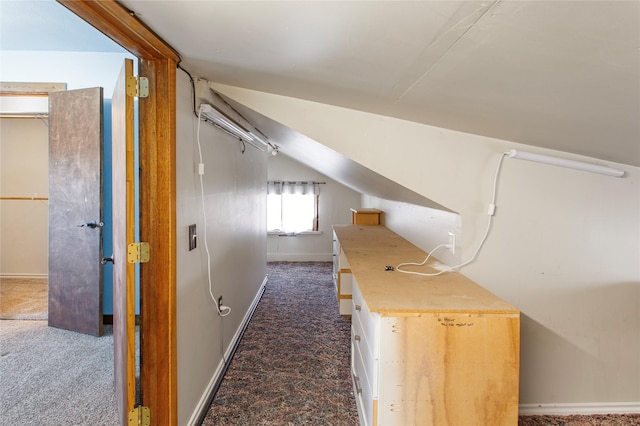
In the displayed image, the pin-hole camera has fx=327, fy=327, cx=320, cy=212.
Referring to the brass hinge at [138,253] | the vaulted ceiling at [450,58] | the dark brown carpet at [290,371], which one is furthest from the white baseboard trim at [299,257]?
the brass hinge at [138,253]

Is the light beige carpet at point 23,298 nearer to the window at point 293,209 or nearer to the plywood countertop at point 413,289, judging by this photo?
the plywood countertop at point 413,289

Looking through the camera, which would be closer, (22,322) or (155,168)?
(155,168)

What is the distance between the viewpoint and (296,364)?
7.81 feet

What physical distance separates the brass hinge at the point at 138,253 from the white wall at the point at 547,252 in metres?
1.17

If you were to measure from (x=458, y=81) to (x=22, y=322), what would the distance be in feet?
12.7

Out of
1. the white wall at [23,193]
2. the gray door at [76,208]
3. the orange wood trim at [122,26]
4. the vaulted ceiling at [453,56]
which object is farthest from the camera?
the white wall at [23,193]

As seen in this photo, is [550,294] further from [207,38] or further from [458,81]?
[207,38]

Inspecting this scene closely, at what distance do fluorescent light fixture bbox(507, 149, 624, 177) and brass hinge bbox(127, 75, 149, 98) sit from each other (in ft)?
5.75

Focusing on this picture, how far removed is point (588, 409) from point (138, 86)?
2775 millimetres

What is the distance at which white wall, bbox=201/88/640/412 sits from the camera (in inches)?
68.5

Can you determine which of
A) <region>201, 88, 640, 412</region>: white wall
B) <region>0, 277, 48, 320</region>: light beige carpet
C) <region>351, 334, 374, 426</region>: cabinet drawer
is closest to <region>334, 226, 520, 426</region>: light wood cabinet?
<region>351, 334, 374, 426</region>: cabinet drawer

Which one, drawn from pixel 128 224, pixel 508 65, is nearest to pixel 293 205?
pixel 128 224

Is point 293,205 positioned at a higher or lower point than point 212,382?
higher

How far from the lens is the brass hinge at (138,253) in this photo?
135 cm
